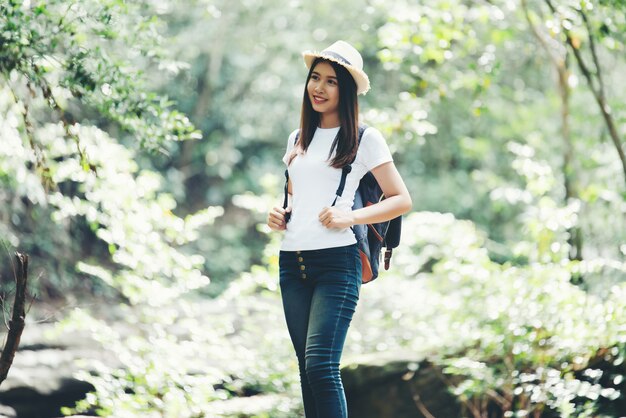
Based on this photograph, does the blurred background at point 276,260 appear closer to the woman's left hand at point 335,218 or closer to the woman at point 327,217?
the woman at point 327,217

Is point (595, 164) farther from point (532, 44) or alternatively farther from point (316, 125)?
point (316, 125)

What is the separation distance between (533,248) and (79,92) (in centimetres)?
317

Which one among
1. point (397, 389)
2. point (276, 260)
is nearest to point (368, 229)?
point (397, 389)

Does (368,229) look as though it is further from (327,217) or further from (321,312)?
(321,312)

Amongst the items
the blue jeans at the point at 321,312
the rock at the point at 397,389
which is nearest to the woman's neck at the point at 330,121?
the blue jeans at the point at 321,312

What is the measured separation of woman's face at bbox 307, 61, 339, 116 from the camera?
8.98 feet

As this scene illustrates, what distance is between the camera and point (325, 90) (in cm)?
274

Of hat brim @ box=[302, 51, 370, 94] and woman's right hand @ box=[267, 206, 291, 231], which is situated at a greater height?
hat brim @ box=[302, 51, 370, 94]

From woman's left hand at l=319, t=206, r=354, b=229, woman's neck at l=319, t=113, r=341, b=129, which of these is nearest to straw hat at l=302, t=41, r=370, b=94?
woman's neck at l=319, t=113, r=341, b=129

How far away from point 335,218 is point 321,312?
318 mm

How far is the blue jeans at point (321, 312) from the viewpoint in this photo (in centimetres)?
254

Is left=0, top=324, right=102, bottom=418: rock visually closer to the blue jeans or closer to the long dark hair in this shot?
the blue jeans

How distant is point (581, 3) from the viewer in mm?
3717

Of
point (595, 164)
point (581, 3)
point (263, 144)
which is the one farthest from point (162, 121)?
point (263, 144)
